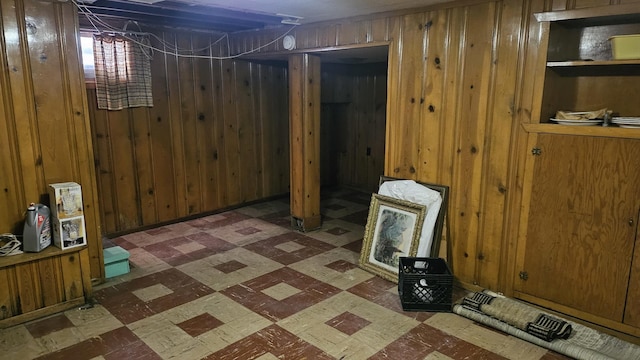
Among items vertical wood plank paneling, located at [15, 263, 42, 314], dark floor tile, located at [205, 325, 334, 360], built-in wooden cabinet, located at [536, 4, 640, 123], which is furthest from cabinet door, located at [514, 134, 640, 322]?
vertical wood plank paneling, located at [15, 263, 42, 314]

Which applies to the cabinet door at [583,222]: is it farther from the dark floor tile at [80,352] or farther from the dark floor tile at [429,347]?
the dark floor tile at [80,352]

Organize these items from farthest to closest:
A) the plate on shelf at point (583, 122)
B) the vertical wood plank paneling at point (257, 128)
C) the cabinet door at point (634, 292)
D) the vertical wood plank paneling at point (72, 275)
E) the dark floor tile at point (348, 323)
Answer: the vertical wood plank paneling at point (257, 128) → the vertical wood plank paneling at point (72, 275) → the dark floor tile at point (348, 323) → the plate on shelf at point (583, 122) → the cabinet door at point (634, 292)

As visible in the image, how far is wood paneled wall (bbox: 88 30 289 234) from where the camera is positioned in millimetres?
4445

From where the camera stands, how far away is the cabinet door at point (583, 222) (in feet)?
8.30

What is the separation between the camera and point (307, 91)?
14.3 feet

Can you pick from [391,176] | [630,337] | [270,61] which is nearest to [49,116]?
[391,176]

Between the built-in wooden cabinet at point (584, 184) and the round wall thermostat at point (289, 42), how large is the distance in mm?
2287

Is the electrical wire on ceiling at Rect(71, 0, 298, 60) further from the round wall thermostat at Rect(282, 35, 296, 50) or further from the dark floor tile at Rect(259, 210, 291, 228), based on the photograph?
the dark floor tile at Rect(259, 210, 291, 228)

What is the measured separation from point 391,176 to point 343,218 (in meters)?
1.56

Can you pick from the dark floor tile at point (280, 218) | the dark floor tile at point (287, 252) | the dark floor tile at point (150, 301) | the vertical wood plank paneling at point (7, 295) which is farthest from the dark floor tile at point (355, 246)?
the vertical wood plank paneling at point (7, 295)

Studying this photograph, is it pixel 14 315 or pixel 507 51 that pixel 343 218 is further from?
pixel 14 315

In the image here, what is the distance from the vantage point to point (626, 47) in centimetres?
245

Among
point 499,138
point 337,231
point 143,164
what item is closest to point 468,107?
point 499,138

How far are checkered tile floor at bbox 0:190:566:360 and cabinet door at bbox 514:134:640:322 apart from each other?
52 centimetres
